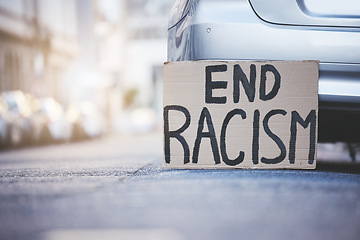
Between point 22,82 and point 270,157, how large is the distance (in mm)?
17361

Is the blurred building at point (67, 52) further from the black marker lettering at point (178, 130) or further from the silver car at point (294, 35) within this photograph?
the silver car at point (294, 35)

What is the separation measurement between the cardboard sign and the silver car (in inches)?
4.0

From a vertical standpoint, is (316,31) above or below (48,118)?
above

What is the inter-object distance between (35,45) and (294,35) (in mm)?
19080

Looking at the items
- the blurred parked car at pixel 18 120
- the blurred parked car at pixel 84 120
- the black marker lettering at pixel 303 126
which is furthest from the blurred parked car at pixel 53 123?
the black marker lettering at pixel 303 126

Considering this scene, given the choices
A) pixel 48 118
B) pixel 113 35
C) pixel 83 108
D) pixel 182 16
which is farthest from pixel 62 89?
pixel 182 16

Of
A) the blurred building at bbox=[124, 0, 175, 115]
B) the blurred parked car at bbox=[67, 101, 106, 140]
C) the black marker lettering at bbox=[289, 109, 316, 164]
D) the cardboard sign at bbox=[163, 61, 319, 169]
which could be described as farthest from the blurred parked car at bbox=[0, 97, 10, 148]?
the blurred building at bbox=[124, 0, 175, 115]

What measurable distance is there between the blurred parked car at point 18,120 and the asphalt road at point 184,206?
7.03 m

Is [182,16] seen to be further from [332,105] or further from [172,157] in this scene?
[332,105]

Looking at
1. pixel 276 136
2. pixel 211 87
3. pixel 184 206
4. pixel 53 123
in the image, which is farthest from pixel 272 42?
pixel 53 123

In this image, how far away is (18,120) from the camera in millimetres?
9875

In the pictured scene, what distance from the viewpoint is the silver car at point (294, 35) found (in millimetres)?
2955

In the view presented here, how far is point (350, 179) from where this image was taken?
2.79 metres

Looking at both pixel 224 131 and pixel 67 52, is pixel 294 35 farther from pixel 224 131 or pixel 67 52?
pixel 67 52
